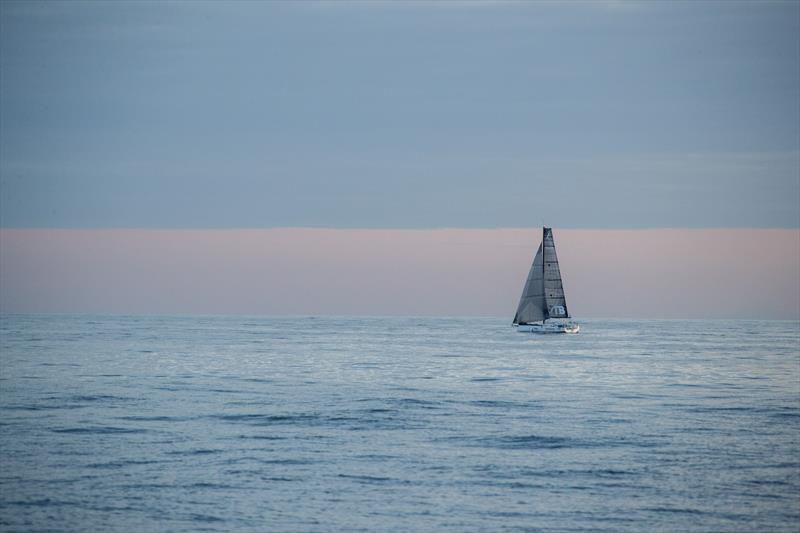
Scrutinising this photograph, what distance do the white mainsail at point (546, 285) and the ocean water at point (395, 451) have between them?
58843mm

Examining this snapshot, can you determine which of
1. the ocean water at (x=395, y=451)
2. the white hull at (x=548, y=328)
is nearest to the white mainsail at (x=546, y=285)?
the white hull at (x=548, y=328)

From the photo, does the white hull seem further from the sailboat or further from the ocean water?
the ocean water

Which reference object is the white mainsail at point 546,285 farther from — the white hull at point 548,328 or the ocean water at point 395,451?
the ocean water at point 395,451

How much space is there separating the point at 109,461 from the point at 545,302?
320ft

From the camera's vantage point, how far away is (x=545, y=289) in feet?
401

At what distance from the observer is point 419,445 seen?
3309cm

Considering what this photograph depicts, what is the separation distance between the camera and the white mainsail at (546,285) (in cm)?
12107

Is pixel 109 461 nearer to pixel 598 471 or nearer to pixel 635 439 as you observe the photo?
pixel 598 471

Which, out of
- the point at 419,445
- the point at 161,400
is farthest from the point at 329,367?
the point at 419,445

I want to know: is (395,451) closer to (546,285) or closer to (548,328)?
(546,285)

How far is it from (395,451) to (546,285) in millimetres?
92195

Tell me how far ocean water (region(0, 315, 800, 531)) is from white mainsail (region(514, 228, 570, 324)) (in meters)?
58.8

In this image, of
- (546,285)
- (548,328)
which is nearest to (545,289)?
(546,285)

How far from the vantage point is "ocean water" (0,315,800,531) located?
23578 millimetres
